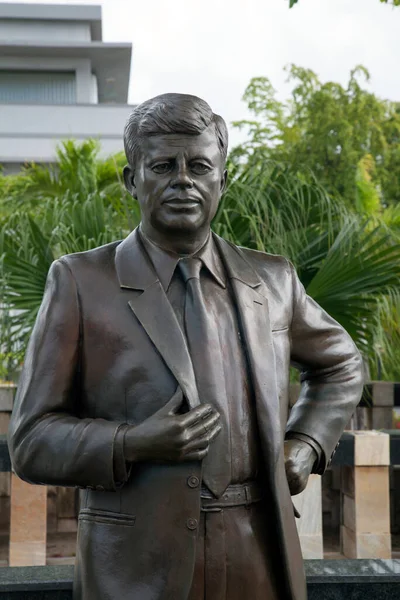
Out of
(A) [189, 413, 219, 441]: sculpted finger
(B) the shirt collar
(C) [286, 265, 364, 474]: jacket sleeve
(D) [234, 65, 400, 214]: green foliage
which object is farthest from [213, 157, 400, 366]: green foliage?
(D) [234, 65, 400, 214]: green foliage

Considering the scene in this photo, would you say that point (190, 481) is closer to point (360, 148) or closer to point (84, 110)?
point (360, 148)

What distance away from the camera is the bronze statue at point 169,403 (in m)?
2.08

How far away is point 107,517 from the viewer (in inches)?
84.8

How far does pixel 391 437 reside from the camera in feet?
19.5

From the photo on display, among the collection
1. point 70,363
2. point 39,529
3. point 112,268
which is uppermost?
point 112,268

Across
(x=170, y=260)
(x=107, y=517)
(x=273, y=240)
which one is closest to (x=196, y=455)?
(x=107, y=517)

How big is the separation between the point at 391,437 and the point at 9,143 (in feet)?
99.5

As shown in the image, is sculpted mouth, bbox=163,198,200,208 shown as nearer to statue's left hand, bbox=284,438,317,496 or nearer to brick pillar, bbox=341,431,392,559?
statue's left hand, bbox=284,438,317,496

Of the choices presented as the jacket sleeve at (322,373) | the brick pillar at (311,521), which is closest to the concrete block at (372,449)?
the brick pillar at (311,521)

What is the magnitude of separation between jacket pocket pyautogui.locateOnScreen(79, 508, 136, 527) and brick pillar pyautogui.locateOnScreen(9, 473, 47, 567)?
358 centimetres

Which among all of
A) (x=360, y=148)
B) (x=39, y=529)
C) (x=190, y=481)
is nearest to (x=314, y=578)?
(x=190, y=481)

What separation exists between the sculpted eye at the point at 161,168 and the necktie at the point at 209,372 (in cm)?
28

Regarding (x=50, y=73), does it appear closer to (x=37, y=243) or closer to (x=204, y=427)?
(x=37, y=243)

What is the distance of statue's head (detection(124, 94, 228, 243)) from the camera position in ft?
7.29
